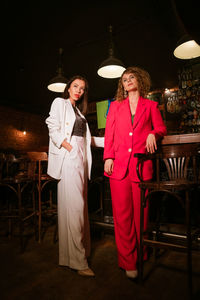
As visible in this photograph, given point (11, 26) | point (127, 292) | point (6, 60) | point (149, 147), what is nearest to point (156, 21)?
point (11, 26)

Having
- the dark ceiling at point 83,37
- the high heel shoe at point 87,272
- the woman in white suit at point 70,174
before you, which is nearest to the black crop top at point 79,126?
the woman in white suit at point 70,174

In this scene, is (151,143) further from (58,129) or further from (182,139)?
(58,129)

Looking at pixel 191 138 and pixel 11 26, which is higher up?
pixel 11 26

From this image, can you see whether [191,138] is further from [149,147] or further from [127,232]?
[127,232]

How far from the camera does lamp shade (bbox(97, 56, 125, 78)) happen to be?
9.77ft

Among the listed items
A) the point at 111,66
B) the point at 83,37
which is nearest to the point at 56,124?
the point at 111,66

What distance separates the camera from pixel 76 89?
1.91m

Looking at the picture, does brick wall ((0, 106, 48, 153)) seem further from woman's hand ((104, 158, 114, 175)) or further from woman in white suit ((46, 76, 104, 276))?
woman's hand ((104, 158, 114, 175))

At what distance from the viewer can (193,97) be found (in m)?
3.46

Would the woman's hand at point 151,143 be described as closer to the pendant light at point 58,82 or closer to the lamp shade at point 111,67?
the lamp shade at point 111,67

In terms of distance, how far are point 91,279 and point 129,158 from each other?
40.0 inches

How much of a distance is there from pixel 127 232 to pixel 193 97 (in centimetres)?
284

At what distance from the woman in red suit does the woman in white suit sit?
0.28 metres

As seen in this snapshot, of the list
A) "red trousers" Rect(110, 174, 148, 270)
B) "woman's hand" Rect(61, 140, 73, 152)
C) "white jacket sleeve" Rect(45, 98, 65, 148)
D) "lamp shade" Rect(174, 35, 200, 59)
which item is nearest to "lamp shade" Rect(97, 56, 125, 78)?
"lamp shade" Rect(174, 35, 200, 59)
